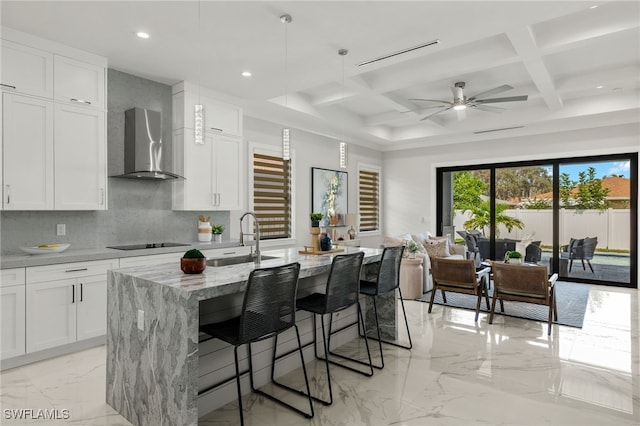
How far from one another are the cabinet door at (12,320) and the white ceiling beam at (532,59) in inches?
192

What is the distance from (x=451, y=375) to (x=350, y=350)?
943mm

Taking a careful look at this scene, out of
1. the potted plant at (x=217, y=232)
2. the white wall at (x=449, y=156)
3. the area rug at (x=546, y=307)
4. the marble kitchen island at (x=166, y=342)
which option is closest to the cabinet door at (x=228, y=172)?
the potted plant at (x=217, y=232)

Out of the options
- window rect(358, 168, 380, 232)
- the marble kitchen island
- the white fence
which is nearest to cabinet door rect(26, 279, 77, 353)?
the marble kitchen island

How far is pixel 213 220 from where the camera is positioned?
5.31 m

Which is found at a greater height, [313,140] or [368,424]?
[313,140]

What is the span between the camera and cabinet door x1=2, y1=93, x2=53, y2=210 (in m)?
3.33

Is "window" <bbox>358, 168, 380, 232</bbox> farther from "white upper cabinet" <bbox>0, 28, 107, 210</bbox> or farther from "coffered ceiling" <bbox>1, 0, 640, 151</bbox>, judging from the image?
"white upper cabinet" <bbox>0, 28, 107, 210</bbox>

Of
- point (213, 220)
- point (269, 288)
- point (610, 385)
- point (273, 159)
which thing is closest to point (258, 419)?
point (269, 288)

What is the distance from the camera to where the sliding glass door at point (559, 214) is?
259 inches

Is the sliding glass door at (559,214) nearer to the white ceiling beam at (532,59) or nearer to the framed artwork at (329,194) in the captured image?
the white ceiling beam at (532,59)

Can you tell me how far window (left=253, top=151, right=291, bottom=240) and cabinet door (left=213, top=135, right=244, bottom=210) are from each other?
681 mm

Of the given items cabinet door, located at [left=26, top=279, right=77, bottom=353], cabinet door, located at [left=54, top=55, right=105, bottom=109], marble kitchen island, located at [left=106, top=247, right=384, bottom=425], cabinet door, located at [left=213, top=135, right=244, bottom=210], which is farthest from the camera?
Result: cabinet door, located at [left=213, top=135, right=244, bottom=210]

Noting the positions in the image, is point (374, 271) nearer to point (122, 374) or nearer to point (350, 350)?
point (350, 350)

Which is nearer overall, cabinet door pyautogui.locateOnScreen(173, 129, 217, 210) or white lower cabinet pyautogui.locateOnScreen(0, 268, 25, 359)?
white lower cabinet pyautogui.locateOnScreen(0, 268, 25, 359)
